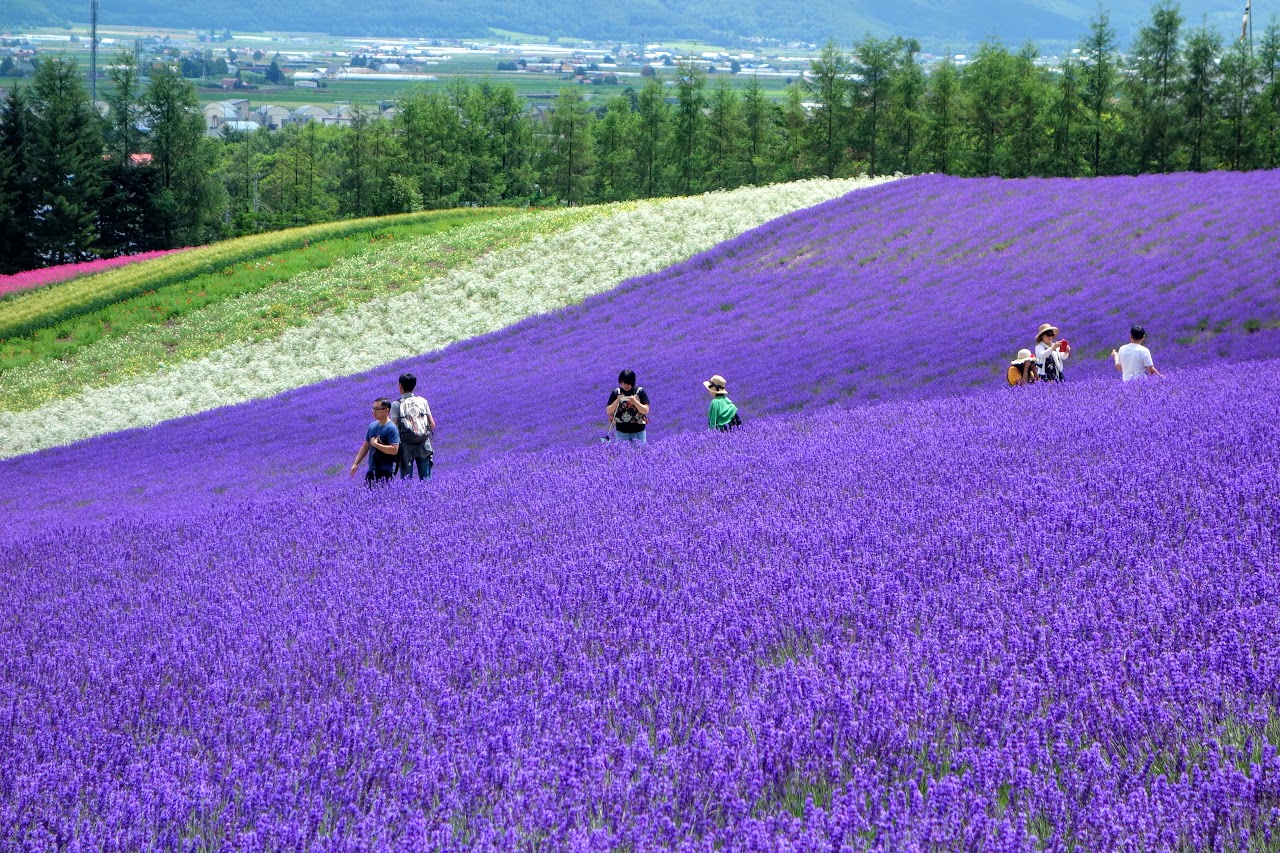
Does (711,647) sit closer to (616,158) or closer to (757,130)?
(757,130)

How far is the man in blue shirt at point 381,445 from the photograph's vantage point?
13.8 metres

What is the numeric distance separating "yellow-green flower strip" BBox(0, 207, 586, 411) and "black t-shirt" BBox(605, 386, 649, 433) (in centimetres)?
2176

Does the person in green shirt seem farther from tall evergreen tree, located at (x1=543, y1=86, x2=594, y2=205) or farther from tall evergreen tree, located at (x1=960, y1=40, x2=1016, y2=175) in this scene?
tall evergreen tree, located at (x1=543, y1=86, x2=594, y2=205)

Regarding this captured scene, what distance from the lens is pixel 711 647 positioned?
616cm

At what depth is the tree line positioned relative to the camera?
66.5 m

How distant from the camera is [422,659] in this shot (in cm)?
642

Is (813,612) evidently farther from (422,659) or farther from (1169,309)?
(1169,309)

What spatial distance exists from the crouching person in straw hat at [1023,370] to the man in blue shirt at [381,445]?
7.93 metres

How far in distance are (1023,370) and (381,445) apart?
8.45m

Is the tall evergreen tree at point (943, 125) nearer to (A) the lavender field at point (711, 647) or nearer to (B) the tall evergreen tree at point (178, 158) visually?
(B) the tall evergreen tree at point (178, 158)

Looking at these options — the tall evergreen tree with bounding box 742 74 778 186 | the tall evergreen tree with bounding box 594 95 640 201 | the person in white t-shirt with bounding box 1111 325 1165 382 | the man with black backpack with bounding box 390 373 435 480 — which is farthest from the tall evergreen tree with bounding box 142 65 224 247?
the person in white t-shirt with bounding box 1111 325 1165 382

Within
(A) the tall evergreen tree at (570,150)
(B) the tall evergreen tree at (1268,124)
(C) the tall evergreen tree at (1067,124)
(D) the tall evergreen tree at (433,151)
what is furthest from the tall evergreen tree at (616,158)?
(B) the tall evergreen tree at (1268,124)

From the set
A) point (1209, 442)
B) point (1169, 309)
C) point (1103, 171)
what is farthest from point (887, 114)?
point (1209, 442)

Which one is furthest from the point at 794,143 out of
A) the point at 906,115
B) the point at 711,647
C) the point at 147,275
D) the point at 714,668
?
the point at 714,668
